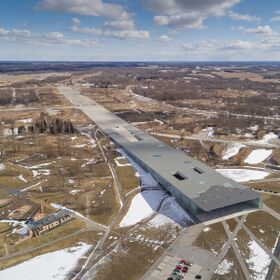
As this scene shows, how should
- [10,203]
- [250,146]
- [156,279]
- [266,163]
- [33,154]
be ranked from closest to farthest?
1. [156,279]
2. [10,203]
3. [266,163]
4. [33,154]
5. [250,146]

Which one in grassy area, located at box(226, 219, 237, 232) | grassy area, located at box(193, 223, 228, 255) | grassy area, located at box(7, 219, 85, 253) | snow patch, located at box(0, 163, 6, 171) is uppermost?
grassy area, located at box(226, 219, 237, 232)

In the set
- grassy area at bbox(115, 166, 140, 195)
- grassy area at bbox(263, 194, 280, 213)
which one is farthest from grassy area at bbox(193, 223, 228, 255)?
grassy area at bbox(115, 166, 140, 195)

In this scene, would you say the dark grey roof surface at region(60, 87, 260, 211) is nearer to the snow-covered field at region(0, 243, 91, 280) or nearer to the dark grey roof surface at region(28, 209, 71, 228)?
the dark grey roof surface at region(28, 209, 71, 228)

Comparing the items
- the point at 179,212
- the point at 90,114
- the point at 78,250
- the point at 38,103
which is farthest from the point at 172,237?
the point at 38,103

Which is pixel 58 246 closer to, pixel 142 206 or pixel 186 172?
pixel 142 206

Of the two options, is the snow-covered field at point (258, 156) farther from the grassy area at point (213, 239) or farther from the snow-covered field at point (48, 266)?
the snow-covered field at point (48, 266)

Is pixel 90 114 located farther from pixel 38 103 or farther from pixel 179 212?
pixel 179 212
